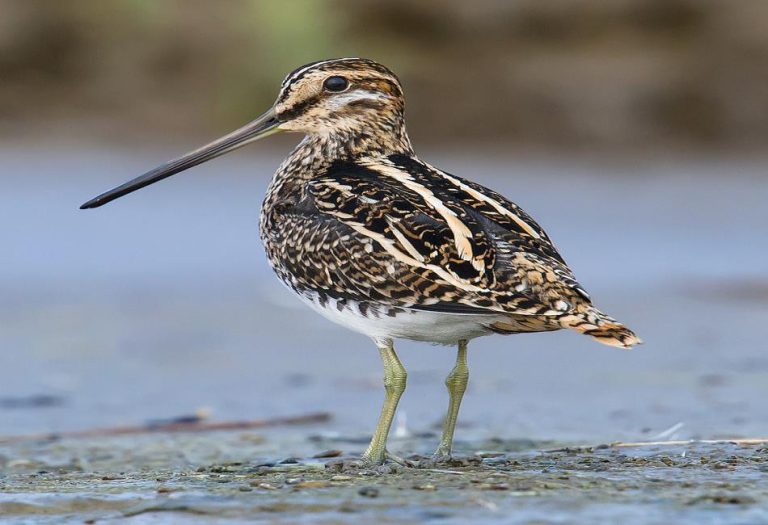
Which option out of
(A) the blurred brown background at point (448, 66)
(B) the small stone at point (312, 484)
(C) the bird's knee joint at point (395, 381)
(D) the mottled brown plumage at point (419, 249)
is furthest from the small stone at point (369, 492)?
A: (A) the blurred brown background at point (448, 66)

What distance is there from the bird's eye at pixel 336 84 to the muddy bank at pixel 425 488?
150 cm

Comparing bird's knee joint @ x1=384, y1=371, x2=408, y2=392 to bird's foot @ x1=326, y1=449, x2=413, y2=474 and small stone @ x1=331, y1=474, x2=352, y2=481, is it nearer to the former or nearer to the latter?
bird's foot @ x1=326, y1=449, x2=413, y2=474

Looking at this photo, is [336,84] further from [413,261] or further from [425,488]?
[425,488]

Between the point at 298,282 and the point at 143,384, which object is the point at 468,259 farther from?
the point at 143,384

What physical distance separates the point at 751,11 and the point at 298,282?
1542 cm

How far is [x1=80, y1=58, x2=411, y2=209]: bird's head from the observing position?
686cm

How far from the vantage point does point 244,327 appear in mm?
10992

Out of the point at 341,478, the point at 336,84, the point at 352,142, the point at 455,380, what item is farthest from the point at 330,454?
the point at 336,84

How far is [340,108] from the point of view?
271 inches

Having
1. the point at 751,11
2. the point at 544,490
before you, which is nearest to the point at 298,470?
the point at 544,490

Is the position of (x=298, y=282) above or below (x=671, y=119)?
below

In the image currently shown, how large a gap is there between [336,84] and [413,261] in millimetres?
1374

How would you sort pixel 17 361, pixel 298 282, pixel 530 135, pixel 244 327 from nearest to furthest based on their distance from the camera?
1. pixel 298 282
2. pixel 17 361
3. pixel 244 327
4. pixel 530 135

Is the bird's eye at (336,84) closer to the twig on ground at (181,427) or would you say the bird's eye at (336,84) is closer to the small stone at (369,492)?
the twig on ground at (181,427)
